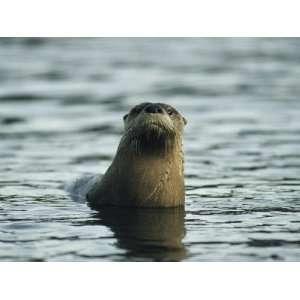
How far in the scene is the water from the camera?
29.1ft

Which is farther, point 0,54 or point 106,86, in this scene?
point 0,54

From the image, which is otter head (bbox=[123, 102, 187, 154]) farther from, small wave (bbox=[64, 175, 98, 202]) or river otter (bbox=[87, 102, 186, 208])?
small wave (bbox=[64, 175, 98, 202])

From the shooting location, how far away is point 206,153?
14617 mm

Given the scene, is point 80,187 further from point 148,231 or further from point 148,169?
point 148,231

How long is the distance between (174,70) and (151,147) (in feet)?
48.5

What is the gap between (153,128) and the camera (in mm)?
9922

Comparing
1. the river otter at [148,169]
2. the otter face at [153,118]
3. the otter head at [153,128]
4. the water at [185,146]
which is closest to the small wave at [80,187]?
the water at [185,146]

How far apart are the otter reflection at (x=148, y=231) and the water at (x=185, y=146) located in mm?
12

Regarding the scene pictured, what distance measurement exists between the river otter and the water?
0.66 ft

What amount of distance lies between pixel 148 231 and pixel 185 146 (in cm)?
601

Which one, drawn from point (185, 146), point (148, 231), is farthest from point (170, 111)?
point (185, 146)

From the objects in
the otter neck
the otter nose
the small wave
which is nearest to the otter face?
the otter nose
